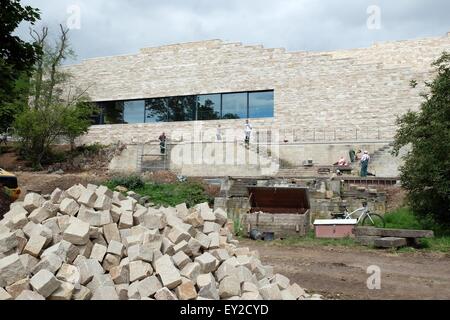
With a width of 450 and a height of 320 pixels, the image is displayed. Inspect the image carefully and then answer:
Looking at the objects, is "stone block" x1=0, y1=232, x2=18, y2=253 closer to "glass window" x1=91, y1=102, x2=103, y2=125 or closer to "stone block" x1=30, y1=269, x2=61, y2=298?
"stone block" x1=30, y1=269, x2=61, y2=298

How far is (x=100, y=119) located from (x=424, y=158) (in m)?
30.9

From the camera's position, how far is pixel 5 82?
10719mm

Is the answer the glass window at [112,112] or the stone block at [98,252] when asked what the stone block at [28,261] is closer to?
the stone block at [98,252]

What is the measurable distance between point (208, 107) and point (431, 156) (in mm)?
23387

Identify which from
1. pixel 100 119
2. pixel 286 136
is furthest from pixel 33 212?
pixel 100 119

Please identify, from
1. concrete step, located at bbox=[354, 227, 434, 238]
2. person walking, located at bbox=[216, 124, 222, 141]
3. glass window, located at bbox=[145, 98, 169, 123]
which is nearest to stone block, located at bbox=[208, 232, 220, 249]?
concrete step, located at bbox=[354, 227, 434, 238]

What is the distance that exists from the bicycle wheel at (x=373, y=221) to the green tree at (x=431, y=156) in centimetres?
116

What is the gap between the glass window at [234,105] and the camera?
34.4 meters

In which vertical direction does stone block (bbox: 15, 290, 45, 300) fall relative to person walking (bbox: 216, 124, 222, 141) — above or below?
below

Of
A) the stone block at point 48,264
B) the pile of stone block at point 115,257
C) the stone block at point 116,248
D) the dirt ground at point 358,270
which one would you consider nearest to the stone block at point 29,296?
the pile of stone block at point 115,257

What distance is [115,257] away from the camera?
583 centimetres

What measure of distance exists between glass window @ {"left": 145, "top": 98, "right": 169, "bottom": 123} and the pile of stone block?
3015 cm

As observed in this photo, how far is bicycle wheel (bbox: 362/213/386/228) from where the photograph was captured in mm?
15711
